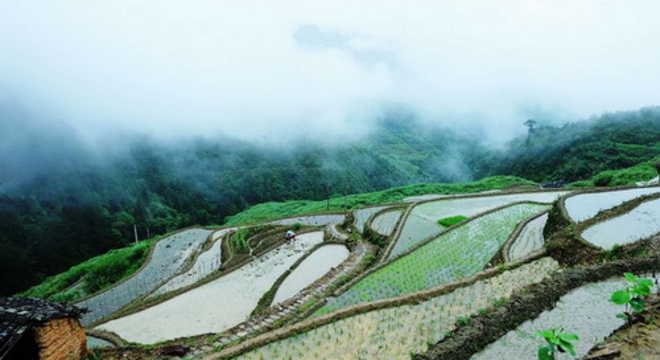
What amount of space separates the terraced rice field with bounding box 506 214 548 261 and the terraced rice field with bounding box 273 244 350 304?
7916 millimetres

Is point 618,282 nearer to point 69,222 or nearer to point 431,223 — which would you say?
point 431,223

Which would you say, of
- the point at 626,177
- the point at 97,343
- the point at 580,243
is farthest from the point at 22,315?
the point at 626,177

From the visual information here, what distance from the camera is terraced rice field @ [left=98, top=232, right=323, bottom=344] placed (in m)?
13.2

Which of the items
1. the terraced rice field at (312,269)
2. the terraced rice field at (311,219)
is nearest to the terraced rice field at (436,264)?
the terraced rice field at (312,269)

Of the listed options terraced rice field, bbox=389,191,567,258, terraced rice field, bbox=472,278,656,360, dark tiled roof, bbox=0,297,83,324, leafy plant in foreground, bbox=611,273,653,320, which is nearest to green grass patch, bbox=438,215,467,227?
terraced rice field, bbox=389,191,567,258

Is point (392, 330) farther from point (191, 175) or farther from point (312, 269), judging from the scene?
point (191, 175)

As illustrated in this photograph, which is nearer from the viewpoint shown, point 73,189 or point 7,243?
point 7,243

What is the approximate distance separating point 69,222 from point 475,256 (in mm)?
87086

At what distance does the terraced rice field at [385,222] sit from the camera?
22.6 m

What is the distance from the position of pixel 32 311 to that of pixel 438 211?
2284 centimetres

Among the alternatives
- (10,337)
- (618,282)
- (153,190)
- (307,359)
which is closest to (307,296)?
(307,359)

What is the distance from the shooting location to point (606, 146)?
2682 inches

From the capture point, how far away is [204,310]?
48.3ft

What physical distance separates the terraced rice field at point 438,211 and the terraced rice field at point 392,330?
24.2 feet
